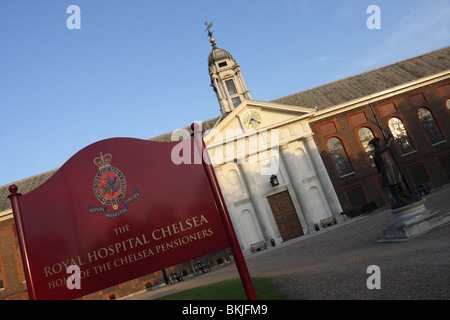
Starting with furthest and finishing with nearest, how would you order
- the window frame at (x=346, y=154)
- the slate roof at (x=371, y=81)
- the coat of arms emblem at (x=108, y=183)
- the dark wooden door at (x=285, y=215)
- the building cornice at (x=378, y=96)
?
the slate roof at (x=371, y=81) < the building cornice at (x=378, y=96) < the window frame at (x=346, y=154) < the dark wooden door at (x=285, y=215) < the coat of arms emblem at (x=108, y=183)

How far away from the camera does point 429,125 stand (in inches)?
1137

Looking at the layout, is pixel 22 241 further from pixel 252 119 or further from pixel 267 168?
pixel 252 119

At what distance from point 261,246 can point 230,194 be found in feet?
16.7

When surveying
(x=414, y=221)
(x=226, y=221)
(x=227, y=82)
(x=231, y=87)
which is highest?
(x=227, y=82)

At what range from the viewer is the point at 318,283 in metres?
8.40

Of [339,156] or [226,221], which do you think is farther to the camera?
[339,156]

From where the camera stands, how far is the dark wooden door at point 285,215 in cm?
2541

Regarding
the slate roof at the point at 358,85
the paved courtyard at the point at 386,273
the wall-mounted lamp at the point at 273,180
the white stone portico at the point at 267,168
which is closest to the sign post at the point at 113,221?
the paved courtyard at the point at 386,273

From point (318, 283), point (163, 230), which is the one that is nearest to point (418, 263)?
point (318, 283)

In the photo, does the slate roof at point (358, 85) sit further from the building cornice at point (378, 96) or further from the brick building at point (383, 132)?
the building cornice at point (378, 96)

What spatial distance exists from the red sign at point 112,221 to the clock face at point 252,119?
23693mm

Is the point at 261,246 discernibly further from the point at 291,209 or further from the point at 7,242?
the point at 7,242

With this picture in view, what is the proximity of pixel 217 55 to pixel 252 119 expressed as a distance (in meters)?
10.3

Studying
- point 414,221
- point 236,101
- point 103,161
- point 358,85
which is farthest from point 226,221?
point 358,85
